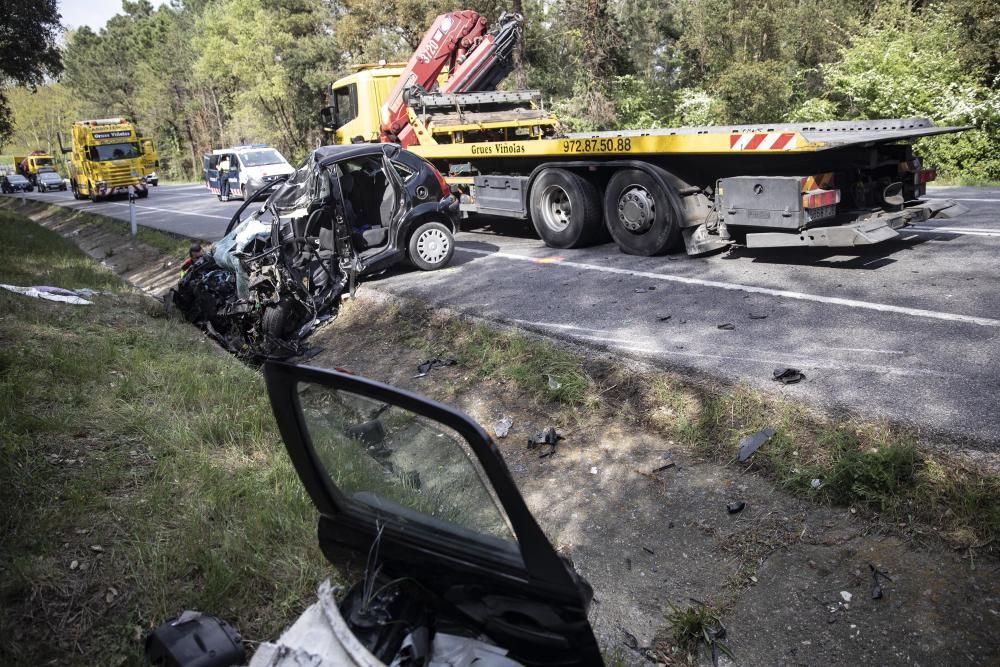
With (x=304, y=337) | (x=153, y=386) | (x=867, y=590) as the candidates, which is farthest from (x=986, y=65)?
(x=153, y=386)

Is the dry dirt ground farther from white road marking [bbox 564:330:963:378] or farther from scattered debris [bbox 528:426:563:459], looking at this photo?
white road marking [bbox 564:330:963:378]

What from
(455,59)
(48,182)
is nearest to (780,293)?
(455,59)

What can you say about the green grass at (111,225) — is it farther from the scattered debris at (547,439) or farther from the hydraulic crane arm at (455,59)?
the scattered debris at (547,439)

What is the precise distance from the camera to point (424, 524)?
2.07 m

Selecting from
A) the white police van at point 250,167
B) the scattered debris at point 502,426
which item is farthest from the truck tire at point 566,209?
the white police van at point 250,167

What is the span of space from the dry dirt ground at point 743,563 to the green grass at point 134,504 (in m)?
1.47

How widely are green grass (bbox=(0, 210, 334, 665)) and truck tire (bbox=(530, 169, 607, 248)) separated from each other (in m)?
5.12

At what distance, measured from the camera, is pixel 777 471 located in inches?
162

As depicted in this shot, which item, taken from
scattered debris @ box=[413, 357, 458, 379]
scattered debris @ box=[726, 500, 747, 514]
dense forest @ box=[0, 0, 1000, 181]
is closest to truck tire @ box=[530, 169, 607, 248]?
scattered debris @ box=[413, 357, 458, 379]

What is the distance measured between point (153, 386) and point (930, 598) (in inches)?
204

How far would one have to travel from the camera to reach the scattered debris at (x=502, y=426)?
5273 mm

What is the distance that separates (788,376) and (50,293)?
28.2ft

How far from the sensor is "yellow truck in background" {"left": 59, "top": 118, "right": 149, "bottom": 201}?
29.8 m

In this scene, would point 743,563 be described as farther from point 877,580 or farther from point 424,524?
point 424,524
